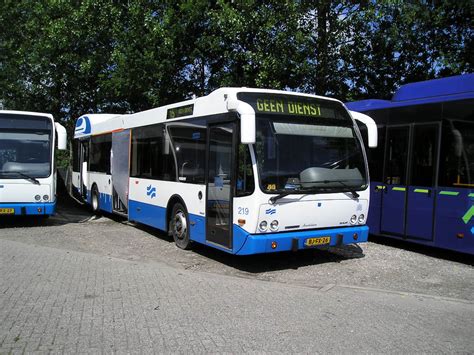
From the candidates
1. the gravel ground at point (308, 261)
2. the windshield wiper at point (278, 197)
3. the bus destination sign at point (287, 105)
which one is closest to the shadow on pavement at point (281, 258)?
the gravel ground at point (308, 261)

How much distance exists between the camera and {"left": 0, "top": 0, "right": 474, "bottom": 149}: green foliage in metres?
14.2

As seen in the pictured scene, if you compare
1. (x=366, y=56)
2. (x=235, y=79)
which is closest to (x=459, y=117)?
(x=366, y=56)

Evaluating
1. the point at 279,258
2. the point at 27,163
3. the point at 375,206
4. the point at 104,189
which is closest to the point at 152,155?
the point at 27,163

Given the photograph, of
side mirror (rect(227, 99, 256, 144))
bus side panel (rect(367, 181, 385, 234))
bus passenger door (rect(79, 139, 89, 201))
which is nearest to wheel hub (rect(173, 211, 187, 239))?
side mirror (rect(227, 99, 256, 144))

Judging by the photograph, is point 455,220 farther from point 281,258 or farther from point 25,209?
point 25,209

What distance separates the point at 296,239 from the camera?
7.22m

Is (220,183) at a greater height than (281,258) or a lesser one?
greater

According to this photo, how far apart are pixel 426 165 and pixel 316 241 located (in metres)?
2.83

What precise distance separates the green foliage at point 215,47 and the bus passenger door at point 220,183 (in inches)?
269

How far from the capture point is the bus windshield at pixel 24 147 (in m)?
11.0

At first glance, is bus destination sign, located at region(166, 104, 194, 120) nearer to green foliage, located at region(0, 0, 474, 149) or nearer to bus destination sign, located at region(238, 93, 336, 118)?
bus destination sign, located at region(238, 93, 336, 118)

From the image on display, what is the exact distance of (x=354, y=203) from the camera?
25.6 feet

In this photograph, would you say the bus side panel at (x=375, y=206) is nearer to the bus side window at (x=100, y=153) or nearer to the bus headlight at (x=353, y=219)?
the bus headlight at (x=353, y=219)

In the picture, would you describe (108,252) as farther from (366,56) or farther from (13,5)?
(13,5)
